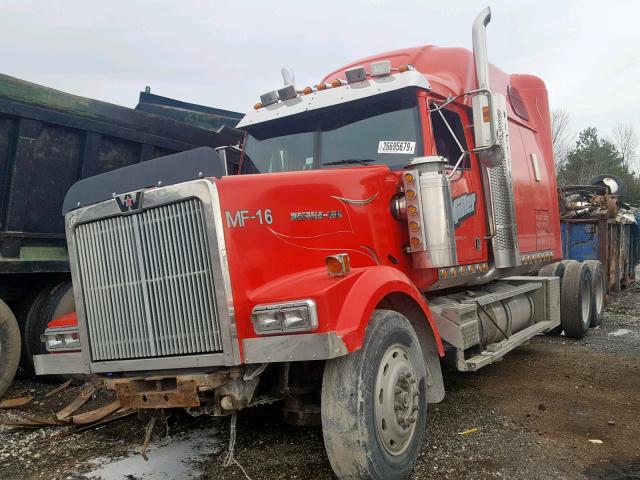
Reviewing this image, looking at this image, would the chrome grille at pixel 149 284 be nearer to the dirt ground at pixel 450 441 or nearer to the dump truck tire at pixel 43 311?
the dirt ground at pixel 450 441

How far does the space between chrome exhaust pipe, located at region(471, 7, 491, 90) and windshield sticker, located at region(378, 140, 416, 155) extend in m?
0.96

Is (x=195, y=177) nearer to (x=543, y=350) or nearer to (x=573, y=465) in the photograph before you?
(x=573, y=465)

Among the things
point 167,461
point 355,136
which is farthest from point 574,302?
point 167,461

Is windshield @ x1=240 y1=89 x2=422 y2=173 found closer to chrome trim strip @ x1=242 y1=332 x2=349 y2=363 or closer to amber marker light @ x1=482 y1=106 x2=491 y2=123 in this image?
amber marker light @ x1=482 y1=106 x2=491 y2=123

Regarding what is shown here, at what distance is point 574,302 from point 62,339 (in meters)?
6.90

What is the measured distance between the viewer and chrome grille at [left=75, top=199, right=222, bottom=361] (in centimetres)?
324

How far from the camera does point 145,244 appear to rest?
11.1 feet

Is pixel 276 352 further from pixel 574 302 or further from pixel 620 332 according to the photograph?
pixel 620 332

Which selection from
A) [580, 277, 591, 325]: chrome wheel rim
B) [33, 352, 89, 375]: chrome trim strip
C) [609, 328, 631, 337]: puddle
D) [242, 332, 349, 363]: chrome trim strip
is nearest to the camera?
[242, 332, 349, 363]: chrome trim strip

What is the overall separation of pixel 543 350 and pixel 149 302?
596 cm

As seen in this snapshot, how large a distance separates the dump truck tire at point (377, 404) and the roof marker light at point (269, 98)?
2.35 meters

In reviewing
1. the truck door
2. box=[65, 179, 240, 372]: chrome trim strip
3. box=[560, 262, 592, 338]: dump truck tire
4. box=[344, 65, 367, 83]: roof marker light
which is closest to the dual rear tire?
box=[560, 262, 592, 338]: dump truck tire

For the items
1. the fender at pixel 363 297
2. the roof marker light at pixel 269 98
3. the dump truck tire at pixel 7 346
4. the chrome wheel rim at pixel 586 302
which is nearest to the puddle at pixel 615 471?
the fender at pixel 363 297

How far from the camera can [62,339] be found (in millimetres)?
3820
